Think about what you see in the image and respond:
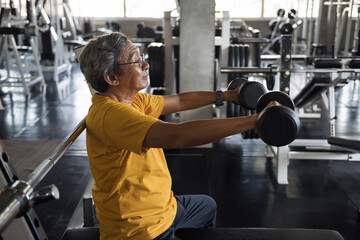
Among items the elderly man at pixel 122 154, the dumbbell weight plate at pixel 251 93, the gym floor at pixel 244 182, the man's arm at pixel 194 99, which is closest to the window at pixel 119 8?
the gym floor at pixel 244 182

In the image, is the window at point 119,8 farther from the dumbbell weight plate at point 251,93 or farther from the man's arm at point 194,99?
the dumbbell weight plate at point 251,93

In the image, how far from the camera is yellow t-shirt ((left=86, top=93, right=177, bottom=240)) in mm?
1069

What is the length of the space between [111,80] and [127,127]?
0.77ft

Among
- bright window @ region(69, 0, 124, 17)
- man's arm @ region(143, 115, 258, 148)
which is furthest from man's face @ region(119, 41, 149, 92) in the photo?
bright window @ region(69, 0, 124, 17)

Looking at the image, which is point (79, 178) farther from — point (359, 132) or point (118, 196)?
point (359, 132)

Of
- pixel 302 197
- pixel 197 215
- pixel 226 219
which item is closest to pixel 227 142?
pixel 302 197

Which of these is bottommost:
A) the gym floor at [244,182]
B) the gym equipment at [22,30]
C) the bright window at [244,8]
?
the gym floor at [244,182]

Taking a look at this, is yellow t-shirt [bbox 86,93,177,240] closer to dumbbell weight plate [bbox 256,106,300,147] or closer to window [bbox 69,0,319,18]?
dumbbell weight plate [bbox 256,106,300,147]

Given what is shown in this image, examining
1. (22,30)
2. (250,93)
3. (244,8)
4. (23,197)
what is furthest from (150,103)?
(244,8)

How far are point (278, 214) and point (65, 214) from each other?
46.1 inches

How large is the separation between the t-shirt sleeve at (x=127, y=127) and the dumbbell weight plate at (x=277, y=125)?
27cm

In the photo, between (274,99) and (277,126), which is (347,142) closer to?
(274,99)

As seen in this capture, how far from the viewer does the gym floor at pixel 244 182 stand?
206 cm

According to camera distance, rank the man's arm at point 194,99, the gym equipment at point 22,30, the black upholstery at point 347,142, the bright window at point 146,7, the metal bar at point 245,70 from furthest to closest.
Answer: the bright window at point 146,7 → the gym equipment at point 22,30 → the metal bar at point 245,70 → the black upholstery at point 347,142 → the man's arm at point 194,99
